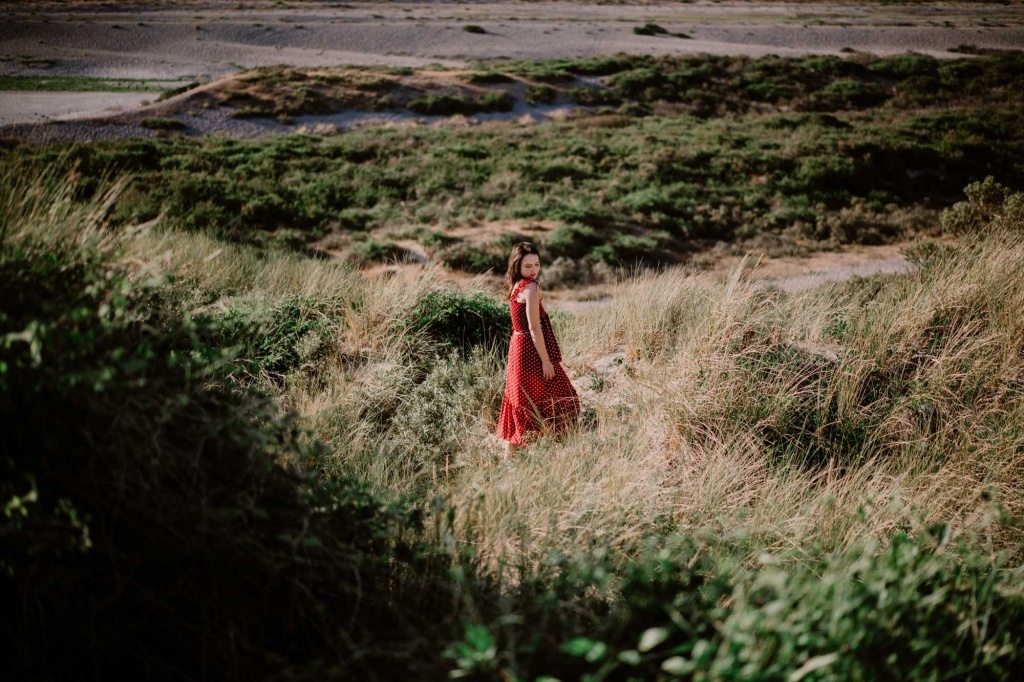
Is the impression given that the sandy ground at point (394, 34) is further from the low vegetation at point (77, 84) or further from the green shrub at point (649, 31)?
the green shrub at point (649, 31)

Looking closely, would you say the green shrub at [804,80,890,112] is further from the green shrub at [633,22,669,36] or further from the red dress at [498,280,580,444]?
the red dress at [498,280,580,444]

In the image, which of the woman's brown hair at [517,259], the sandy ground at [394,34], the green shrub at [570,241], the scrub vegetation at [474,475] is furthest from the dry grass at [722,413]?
the sandy ground at [394,34]

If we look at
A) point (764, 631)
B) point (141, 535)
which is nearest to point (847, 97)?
point (764, 631)

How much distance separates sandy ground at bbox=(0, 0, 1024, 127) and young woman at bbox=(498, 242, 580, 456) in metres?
24.3

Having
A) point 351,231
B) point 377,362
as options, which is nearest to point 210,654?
point 377,362

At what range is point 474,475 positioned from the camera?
3.73 metres

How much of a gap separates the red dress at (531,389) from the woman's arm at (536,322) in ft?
0.32

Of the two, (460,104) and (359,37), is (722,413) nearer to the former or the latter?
(460,104)

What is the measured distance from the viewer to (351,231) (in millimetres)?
13531

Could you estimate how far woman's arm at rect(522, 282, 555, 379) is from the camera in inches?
178

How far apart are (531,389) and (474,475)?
121 cm

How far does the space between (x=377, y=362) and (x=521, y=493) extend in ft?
9.78

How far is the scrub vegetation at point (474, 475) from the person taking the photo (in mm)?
1803

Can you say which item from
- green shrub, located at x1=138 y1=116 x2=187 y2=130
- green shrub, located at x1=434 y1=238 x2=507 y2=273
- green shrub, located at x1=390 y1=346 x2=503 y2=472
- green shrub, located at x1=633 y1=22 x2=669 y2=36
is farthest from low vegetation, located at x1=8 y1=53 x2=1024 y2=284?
green shrub, located at x1=633 y1=22 x2=669 y2=36
